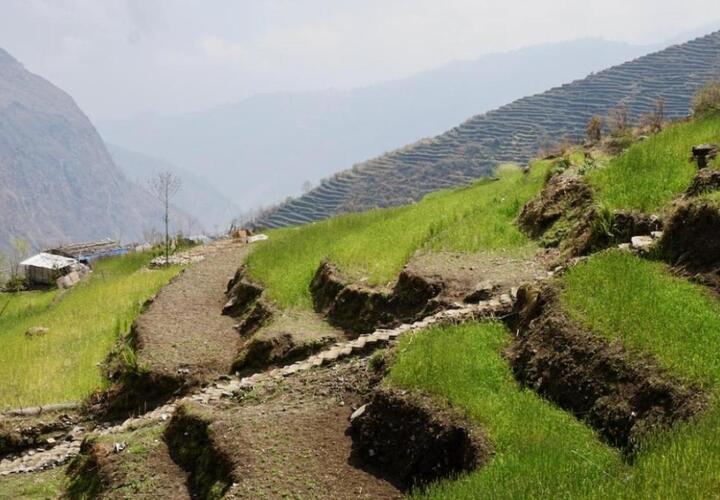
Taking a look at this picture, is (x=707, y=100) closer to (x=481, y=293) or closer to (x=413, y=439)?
(x=481, y=293)

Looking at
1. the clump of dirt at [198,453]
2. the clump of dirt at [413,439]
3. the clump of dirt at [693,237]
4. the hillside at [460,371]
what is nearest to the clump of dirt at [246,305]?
the hillside at [460,371]

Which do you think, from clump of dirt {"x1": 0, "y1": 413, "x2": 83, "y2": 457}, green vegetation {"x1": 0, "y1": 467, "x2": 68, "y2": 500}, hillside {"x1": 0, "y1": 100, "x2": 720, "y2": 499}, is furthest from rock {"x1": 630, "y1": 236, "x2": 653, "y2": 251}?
clump of dirt {"x1": 0, "y1": 413, "x2": 83, "y2": 457}

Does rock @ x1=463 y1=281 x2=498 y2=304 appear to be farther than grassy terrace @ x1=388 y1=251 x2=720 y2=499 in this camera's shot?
Yes

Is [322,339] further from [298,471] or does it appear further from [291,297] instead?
[298,471]

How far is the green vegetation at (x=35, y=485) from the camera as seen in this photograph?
12.1 meters

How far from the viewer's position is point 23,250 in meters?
38.1

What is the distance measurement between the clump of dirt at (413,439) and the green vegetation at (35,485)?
5477mm

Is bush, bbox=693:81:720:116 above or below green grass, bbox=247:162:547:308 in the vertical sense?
above

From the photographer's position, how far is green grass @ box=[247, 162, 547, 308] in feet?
55.4

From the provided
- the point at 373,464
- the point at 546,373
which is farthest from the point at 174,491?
the point at 546,373

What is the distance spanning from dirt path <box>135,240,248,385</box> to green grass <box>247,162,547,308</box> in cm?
157

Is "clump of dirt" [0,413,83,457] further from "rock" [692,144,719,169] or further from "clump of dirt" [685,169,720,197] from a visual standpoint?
"rock" [692,144,719,169]

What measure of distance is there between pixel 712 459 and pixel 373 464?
4821 mm

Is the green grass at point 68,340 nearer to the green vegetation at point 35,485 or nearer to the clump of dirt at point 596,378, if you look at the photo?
the green vegetation at point 35,485
